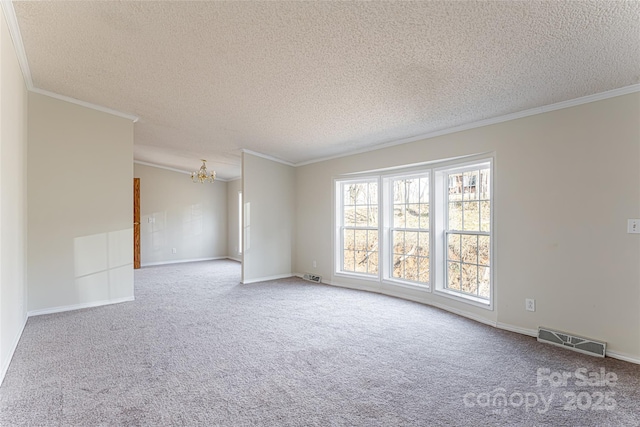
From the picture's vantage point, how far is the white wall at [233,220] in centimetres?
915

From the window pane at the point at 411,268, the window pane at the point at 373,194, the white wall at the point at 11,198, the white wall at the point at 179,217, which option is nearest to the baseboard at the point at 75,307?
the white wall at the point at 11,198

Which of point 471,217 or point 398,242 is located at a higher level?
point 471,217

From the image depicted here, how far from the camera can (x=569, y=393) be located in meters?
2.24

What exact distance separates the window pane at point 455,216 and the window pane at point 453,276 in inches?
19.3

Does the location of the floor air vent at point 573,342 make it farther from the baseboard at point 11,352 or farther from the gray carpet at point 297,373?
the baseboard at point 11,352

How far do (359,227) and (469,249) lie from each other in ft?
6.40

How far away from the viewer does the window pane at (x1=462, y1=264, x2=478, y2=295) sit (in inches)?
155

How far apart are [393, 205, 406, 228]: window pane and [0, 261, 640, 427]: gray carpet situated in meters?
1.42

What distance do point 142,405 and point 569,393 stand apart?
2912mm

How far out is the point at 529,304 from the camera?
332cm

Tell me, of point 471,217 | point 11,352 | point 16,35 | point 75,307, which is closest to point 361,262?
point 471,217

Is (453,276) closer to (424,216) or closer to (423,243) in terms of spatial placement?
(423,243)

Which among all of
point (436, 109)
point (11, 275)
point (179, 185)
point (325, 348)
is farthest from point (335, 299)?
point (179, 185)

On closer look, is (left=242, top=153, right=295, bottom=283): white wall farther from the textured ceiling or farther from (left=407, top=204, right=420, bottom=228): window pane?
(left=407, top=204, right=420, bottom=228): window pane
